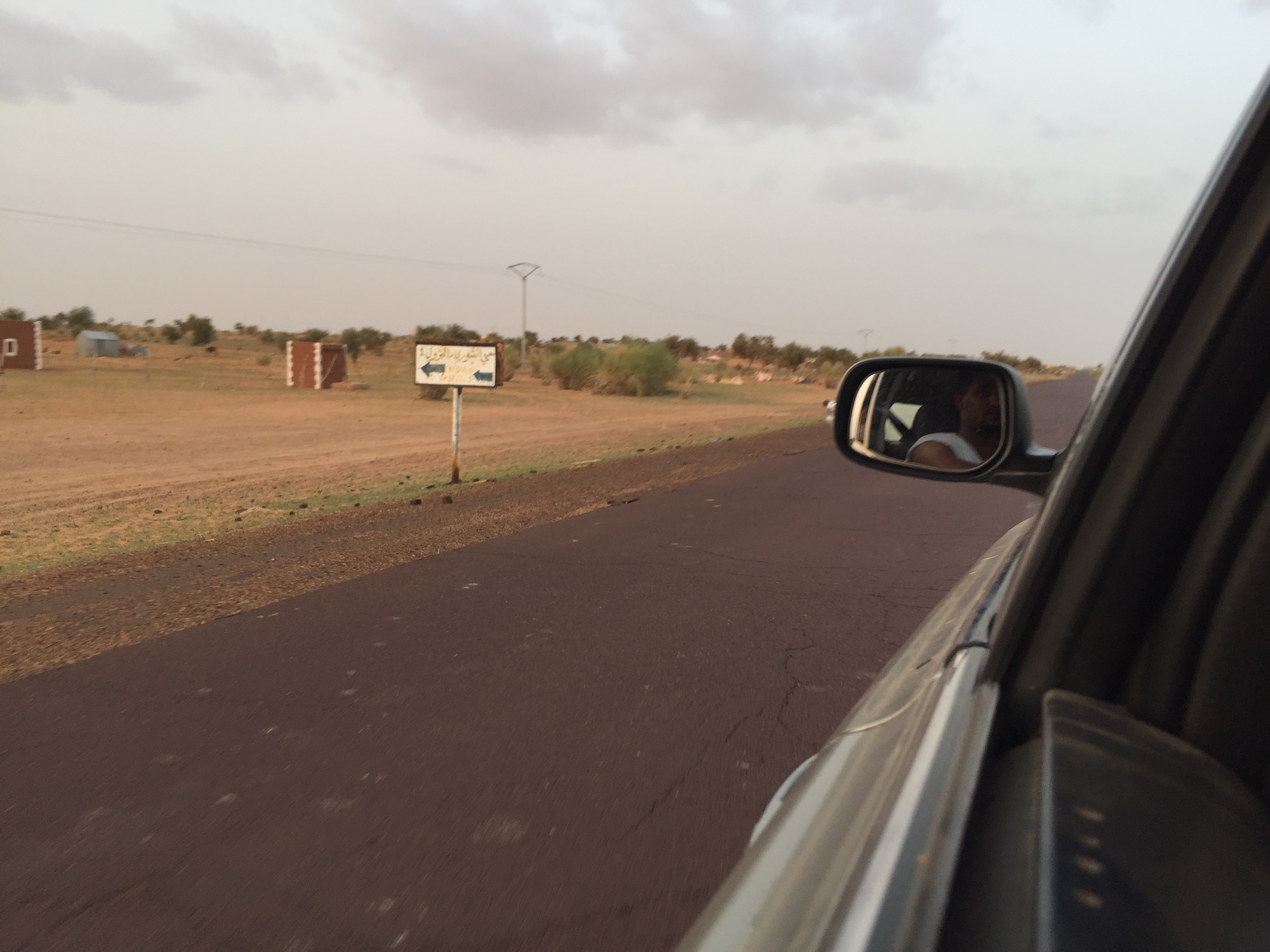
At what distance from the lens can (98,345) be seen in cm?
5809

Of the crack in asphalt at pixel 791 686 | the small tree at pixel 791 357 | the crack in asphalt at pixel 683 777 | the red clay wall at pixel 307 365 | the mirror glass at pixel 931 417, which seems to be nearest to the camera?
the mirror glass at pixel 931 417

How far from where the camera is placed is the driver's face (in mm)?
2289

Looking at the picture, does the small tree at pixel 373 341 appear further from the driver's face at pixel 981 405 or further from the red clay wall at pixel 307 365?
the driver's face at pixel 981 405

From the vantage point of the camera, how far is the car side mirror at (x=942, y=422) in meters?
2.20

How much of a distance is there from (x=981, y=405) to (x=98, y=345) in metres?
64.2

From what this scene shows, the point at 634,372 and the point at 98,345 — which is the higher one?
A: the point at 98,345

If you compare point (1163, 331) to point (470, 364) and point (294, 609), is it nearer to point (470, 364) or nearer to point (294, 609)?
point (294, 609)

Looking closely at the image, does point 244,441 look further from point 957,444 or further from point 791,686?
point 957,444

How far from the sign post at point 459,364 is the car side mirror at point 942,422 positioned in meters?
12.6

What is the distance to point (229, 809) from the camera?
386 centimetres

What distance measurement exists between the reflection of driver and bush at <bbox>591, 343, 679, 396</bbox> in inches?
2009

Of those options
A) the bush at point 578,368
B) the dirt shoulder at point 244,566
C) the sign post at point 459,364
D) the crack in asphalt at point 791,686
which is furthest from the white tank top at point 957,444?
the bush at point 578,368

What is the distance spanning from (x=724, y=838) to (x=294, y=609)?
4.26 meters

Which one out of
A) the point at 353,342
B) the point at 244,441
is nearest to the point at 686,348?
the point at 353,342
